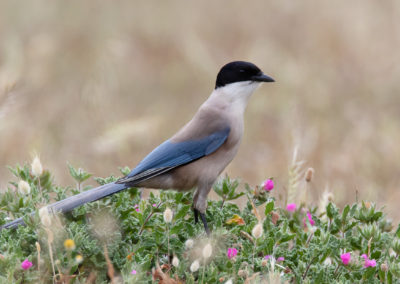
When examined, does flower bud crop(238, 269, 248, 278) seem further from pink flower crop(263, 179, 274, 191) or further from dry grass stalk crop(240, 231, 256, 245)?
pink flower crop(263, 179, 274, 191)

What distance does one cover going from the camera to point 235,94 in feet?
15.6

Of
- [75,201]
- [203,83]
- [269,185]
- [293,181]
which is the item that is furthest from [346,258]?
[203,83]

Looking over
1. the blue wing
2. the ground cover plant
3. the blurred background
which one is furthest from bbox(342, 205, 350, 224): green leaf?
the blue wing

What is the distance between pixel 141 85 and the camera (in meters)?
9.78

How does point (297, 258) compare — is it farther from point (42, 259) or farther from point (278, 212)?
point (42, 259)

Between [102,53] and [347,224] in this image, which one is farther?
[102,53]

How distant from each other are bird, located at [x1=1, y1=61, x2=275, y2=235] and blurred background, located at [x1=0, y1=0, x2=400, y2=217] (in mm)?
483

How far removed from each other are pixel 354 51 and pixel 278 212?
608 centimetres

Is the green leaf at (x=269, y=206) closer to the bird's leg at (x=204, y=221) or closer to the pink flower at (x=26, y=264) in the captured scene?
the bird's leg at (x=204, y=221)

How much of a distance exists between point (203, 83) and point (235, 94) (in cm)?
486

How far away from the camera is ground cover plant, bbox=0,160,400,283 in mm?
3133

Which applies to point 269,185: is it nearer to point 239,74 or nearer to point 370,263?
point 370,263

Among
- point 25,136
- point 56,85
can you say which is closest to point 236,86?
point 25,136

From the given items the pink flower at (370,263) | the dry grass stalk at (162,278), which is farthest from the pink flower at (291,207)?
the dry grass stalk at (162,278)
